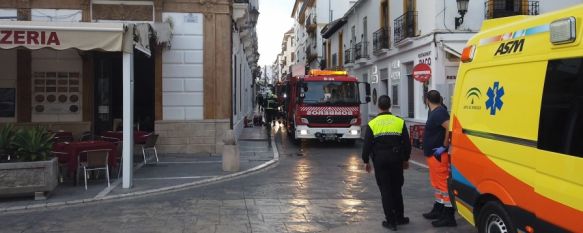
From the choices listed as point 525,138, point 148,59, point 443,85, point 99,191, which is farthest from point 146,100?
point 525,138

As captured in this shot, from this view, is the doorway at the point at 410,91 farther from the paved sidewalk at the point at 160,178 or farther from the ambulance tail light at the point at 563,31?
the ambulance tail light at the point at 563,31

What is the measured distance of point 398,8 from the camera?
20.6 m

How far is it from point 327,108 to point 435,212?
35.0ft

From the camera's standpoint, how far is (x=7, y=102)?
13648 millimetres

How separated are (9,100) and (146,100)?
3477mm

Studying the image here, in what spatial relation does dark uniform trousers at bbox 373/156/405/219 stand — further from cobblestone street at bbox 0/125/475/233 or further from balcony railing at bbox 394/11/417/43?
balcony railing at bbox 394/11/417/43

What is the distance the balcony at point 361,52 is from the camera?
26594 millimetres

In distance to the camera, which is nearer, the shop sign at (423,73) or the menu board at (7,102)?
the menu board at (7,102)

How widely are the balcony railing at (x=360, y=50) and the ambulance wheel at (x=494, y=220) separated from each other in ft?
71.2

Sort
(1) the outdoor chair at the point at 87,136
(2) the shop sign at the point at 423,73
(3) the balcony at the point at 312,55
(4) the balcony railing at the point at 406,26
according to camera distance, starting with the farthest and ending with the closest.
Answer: (3) the balcony at the point at 312,55
(4) the balcony railing at the point at 406,26
(2) the shop sign at the point at 423,73
(1) the outdoor chair at the point at 87,136

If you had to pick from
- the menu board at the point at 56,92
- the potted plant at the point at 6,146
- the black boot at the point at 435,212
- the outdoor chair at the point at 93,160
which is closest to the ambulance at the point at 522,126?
the black boot at the point at 435,212

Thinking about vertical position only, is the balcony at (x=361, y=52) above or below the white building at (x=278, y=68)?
below

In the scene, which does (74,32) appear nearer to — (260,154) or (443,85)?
(260,154)

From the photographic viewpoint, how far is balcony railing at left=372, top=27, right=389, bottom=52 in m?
22.2
